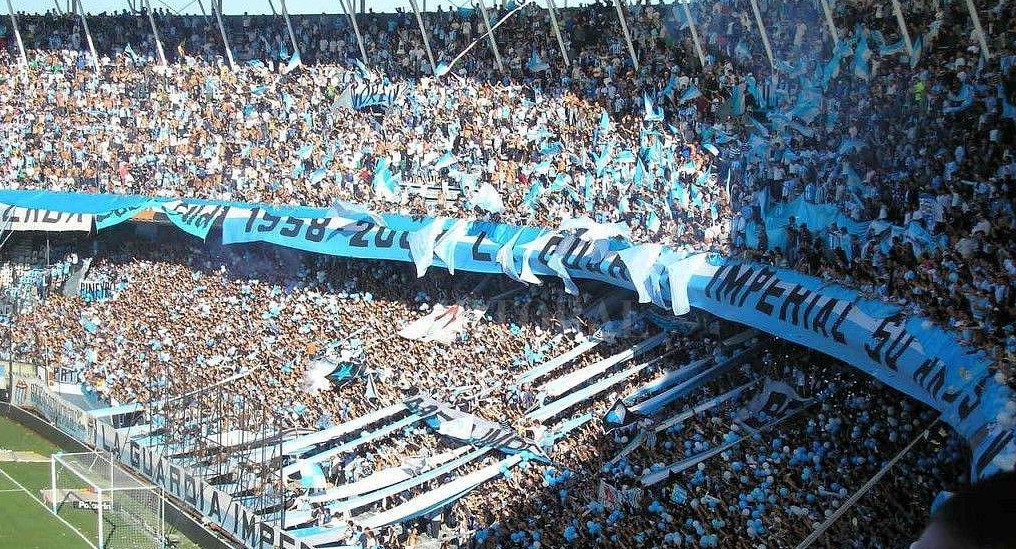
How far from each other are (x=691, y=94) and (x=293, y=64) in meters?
11.8

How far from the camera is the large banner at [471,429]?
641 inches

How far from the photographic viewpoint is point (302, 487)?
1720 centimetres

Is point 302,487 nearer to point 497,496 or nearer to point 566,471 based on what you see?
point 497,496

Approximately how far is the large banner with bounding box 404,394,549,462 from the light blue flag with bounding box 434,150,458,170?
4822mm

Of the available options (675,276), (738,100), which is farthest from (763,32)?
(675,276)

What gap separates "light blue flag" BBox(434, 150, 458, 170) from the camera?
827 inches

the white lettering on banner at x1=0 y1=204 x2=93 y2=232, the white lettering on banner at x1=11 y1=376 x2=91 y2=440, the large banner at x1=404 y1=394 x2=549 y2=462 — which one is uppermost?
the white lettering on banner at x1=0 y1=204 x2=93 y2=232

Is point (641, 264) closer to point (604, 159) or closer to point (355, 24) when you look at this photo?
point (604, 159)

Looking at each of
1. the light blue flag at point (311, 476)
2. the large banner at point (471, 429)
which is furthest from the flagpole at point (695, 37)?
the light blue flag at point (311, 476)

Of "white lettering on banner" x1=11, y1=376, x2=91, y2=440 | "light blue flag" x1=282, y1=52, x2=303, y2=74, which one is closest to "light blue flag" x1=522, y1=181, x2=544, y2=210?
"white lettering on banner" x1=11, y1=376, x2=91, y2=440

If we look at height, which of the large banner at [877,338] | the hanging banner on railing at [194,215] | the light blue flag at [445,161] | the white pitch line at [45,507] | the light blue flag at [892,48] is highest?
the light blue flag at [892,48]

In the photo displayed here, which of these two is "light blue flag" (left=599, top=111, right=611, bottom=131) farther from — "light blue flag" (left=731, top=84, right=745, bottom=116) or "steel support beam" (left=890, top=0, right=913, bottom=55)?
"steel support beam" (left=890, top=0, right=913, bottom=55)

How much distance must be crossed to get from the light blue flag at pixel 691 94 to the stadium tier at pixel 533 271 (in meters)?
0.06

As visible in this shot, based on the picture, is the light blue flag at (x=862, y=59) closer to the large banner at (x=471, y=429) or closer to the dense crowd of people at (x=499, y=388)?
the dense crowd of people at (x=499, y=388)
